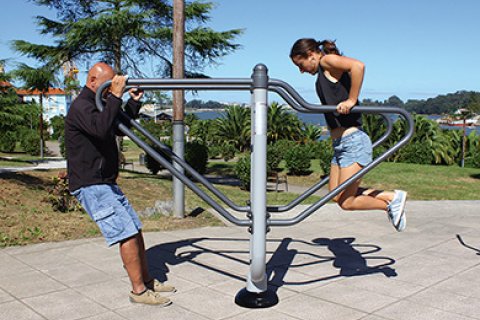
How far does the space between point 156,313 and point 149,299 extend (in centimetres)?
16

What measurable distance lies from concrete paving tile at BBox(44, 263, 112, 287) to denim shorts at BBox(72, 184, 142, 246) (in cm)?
90

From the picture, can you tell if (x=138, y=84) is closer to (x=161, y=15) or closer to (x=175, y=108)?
(x=175, y=108)

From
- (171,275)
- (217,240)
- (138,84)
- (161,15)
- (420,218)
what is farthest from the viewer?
(161,15)

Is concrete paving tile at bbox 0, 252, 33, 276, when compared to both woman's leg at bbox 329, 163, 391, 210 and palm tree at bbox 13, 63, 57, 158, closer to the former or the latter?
woman's leg at bbox 329, 163, 391, 210

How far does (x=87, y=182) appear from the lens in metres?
3.61

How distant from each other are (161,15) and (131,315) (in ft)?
42.2

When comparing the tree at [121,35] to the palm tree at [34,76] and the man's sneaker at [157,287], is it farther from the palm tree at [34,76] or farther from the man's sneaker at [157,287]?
the man's sneaker at [157,287]

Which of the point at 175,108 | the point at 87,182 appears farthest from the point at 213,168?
the point at 87,182

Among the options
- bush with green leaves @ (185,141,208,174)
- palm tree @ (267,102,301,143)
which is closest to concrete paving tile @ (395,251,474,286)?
bush with green leaves @ (185,141,208,174)

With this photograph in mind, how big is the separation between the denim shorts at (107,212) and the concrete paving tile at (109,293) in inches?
19.3

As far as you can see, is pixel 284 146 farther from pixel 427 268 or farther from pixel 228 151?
pixel 427 268

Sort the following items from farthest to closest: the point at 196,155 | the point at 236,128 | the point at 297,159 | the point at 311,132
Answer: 1. the point at 236,128
2. the point at 311,132
3. the point at 297,159
4. the point at 196,155

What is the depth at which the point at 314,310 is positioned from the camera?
3717 millimetres

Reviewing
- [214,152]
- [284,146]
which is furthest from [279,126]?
[284,146]
